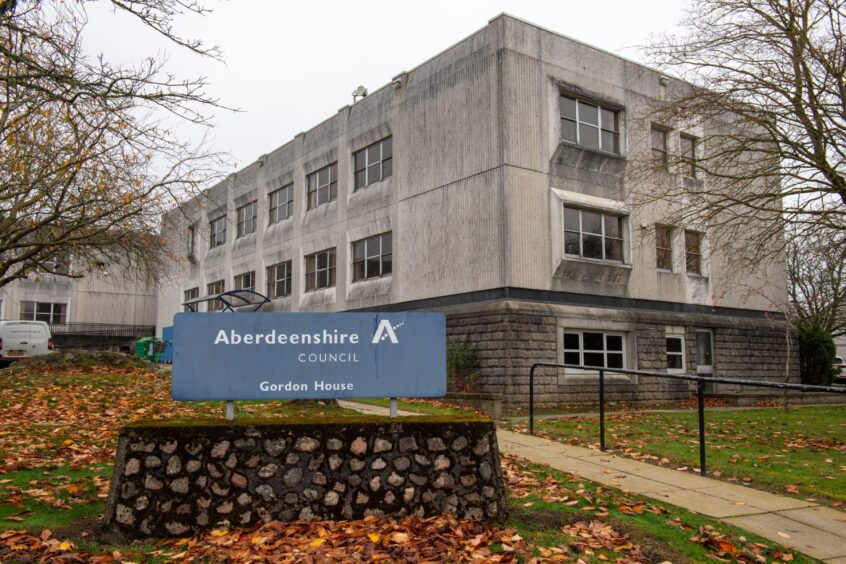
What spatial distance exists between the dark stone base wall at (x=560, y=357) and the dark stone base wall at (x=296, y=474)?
1057 cm

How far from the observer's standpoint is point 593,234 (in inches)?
810

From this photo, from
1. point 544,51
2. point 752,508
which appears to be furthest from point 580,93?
point 752,508

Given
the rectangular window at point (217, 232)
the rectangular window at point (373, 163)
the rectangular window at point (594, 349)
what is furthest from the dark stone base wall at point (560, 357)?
the rectangular window at point (217, 232)

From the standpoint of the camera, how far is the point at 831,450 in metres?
11.0

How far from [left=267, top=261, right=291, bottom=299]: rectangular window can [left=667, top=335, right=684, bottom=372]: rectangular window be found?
52.0ft

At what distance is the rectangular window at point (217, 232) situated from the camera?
120ft

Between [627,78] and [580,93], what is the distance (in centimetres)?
257

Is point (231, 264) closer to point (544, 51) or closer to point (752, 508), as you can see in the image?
point (544, 51)

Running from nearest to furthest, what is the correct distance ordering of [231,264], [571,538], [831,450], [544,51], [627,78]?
1. [571,538]
2. [831,450]
3. [544,51]
4. [627,78]
5. [231,264]

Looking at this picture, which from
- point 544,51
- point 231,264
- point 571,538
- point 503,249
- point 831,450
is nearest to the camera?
point 571,538

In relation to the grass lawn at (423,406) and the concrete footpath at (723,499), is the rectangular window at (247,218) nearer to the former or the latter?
the grass lawn at (423,406)

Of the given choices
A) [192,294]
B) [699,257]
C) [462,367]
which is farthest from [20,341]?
[699,257]

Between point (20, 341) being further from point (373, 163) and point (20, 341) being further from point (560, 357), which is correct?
point (560, 357)

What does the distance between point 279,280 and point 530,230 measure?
14954 millimetres
